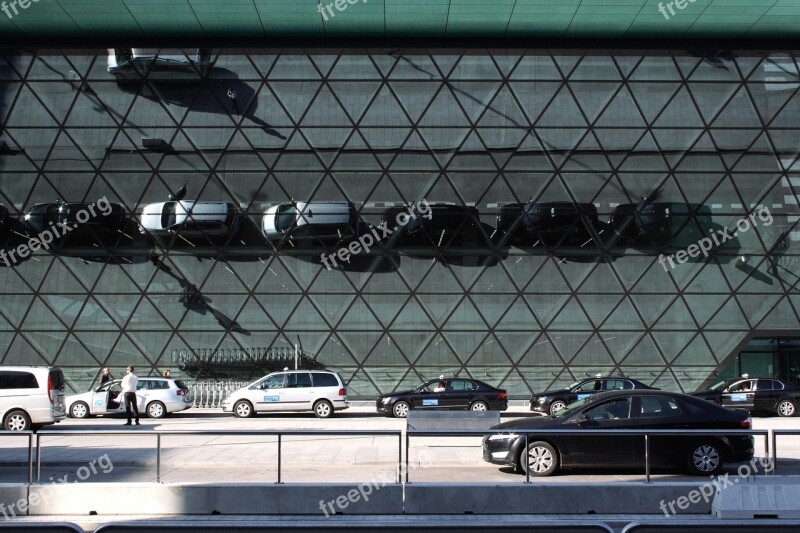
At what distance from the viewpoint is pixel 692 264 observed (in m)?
29.9

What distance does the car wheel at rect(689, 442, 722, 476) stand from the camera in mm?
10656

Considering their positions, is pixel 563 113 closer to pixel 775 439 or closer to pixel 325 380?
pixel 325 380

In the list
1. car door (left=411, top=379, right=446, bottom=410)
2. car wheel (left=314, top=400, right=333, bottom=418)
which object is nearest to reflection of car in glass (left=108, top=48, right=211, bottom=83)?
car wheel (left=314, top=400, right=333, bottom=418)

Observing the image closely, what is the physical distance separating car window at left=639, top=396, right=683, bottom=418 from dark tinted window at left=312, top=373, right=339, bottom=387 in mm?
13406

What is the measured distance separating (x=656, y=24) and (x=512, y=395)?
14405mm

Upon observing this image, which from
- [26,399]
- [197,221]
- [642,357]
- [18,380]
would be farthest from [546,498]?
[197,221]

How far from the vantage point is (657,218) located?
30.0 meters

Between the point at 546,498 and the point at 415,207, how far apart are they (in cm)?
2054

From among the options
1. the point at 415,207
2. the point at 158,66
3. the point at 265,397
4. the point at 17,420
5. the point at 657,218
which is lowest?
the point at 17,420

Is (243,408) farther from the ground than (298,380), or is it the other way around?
(298,380)

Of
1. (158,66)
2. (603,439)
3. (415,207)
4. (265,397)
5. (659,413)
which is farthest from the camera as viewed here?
(158,66)

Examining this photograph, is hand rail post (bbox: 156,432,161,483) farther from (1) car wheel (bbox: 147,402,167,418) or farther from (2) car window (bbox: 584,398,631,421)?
(1) car wheel (bbox: 147,402,167,418)

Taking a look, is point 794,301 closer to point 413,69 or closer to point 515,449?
point 413,69

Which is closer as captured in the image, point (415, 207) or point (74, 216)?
point (74, 216)
